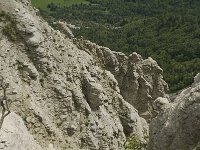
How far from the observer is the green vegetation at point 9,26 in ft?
148

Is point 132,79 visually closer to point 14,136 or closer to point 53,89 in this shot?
point 53,89

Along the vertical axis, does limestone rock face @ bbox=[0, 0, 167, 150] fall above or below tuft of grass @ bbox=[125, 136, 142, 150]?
above

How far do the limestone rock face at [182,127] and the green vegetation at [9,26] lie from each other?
656 inches

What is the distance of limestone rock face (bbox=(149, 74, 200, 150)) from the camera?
3497cm

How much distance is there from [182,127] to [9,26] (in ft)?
64.3

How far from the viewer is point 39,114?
43.2 m

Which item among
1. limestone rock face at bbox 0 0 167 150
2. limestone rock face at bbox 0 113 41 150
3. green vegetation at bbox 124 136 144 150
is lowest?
green vegetation at bbox 124 136 144 150

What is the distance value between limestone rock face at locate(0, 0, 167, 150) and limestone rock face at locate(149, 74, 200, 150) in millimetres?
10344

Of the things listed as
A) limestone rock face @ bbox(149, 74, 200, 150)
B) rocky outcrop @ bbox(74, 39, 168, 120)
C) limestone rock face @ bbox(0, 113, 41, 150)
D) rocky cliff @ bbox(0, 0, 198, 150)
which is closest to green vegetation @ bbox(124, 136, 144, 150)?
rocky cliff @ bbox(0, 0, 198, 150)

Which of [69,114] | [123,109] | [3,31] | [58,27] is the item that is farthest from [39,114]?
[58,27]

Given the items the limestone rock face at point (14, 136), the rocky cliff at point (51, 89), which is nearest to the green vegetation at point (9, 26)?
the rocky cliff at point (51, 89)

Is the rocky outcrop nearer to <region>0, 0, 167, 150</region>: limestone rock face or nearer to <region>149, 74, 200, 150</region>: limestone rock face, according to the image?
<region>0, 0, 167, 150</region>: limestone rock face

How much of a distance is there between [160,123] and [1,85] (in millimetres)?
13911

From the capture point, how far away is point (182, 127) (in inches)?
1414
